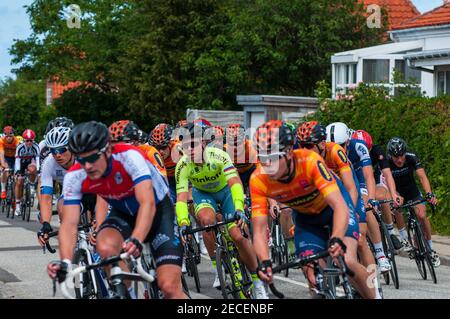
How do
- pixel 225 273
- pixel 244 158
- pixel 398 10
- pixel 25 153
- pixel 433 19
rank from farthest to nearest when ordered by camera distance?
1. pixel 398 10
2. pixel 433 19
3. pixel 25 153
4. pixel 244 158
5. pixel 225 273

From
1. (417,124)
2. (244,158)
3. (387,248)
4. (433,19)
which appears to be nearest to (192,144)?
(244,158)

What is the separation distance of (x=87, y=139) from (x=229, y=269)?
11.6ft

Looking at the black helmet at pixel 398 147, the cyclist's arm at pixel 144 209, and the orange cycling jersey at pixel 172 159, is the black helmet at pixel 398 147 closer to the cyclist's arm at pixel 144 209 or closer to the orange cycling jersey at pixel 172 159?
the orange cycling jersey at pixel 172 159

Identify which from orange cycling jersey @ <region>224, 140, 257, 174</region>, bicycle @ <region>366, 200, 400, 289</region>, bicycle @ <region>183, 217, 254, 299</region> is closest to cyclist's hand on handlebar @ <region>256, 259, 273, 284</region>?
bicycle @ <region>183, 217, 254, 299</region>

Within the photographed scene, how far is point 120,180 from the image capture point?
25.2 ft

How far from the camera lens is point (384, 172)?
13641 millimetres

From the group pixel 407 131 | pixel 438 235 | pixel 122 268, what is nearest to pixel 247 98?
pixel 407 131

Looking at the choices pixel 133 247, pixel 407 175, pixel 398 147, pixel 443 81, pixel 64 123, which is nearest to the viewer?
pixel 133 247

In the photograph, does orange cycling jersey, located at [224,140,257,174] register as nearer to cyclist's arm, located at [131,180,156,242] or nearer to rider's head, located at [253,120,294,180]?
rider's head, located at [253,120,294,180]

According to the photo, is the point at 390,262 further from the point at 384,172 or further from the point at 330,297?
the point at 330,297

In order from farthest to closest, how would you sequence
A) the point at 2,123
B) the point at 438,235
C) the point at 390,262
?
the point at 2,123
the point at 438,235
the point at 390,262

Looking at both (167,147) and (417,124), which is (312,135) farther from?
(417,124)

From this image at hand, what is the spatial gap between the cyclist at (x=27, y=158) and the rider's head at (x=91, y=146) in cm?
1477
